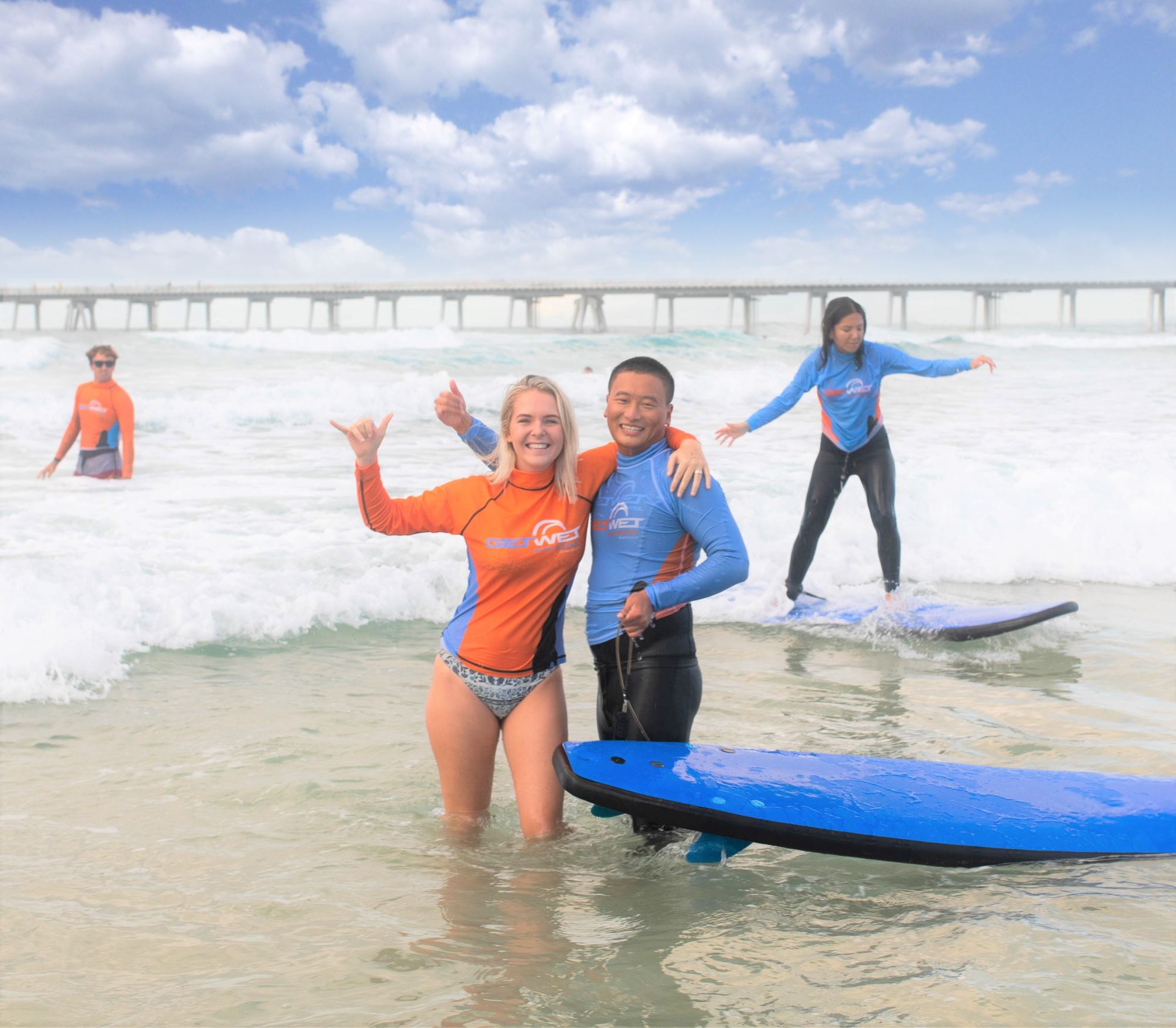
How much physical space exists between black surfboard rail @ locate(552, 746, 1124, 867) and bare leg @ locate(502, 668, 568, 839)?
117 mm

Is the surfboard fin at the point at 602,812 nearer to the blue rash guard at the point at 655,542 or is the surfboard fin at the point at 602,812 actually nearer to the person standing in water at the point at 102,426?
the blue rash guard at the point at 655,542

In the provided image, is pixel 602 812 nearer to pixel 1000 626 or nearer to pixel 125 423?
pixel 1000 626

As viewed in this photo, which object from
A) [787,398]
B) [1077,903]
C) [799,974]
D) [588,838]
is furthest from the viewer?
[787,398]

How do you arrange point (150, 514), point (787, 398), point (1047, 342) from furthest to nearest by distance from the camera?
1. point (1047, 342)
2. point (150, 514)
3. point (787, 398)

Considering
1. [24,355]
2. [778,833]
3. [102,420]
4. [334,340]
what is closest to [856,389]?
[778,833]

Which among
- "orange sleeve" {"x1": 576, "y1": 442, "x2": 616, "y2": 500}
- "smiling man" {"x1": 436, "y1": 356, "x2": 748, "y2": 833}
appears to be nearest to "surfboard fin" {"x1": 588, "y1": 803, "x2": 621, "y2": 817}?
"smiling man" {"x1": 436, "y1": 356, "x2": 748, "y2": 833}

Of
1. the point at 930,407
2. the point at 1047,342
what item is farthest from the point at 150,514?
the point at 1047,342

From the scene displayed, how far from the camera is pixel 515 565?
9.55 ft

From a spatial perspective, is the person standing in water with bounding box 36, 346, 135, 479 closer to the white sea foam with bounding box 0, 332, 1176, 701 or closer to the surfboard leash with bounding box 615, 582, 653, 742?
the white sea foam with bounding box 0, 332, 1176, 701

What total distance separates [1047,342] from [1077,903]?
49.2 meters

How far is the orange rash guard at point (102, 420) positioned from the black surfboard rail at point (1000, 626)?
680cm

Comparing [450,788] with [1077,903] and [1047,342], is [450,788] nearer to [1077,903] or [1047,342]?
[1077,903]

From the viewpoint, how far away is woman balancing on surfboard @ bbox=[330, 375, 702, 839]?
2.91 metres

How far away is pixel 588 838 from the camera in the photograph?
330 centimetres
